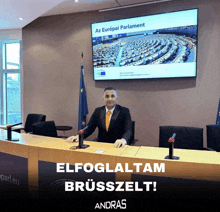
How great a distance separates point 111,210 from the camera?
1.62 m

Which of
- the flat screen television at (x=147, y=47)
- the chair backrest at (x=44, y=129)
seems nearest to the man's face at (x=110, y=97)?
the chair backrest at (x=44, y=129)

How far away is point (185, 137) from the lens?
8.33 ft

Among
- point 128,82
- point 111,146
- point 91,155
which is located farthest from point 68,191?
point 128,82

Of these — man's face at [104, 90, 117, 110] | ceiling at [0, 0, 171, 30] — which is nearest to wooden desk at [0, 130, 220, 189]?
man's face at [104, 90, 117, 110]

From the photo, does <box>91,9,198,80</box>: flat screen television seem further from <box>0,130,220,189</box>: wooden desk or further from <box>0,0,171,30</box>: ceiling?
<box>0,130,220,189</box>: wooden desk

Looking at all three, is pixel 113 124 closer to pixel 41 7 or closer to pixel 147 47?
pixel 147 47

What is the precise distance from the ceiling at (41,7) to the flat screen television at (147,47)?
0.37 metres

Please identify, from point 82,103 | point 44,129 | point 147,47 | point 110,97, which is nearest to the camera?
point 110,97

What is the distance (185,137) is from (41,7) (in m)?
3.28

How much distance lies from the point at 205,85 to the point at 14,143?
3185 mm

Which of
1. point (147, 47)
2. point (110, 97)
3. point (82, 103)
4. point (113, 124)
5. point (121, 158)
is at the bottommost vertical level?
point (121, 158)

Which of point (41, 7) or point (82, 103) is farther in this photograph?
point (82, 103)

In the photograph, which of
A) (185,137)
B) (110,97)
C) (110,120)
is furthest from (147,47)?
(185,137)

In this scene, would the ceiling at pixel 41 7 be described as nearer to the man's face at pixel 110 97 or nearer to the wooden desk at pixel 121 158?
the man's face at pixel 110 97
